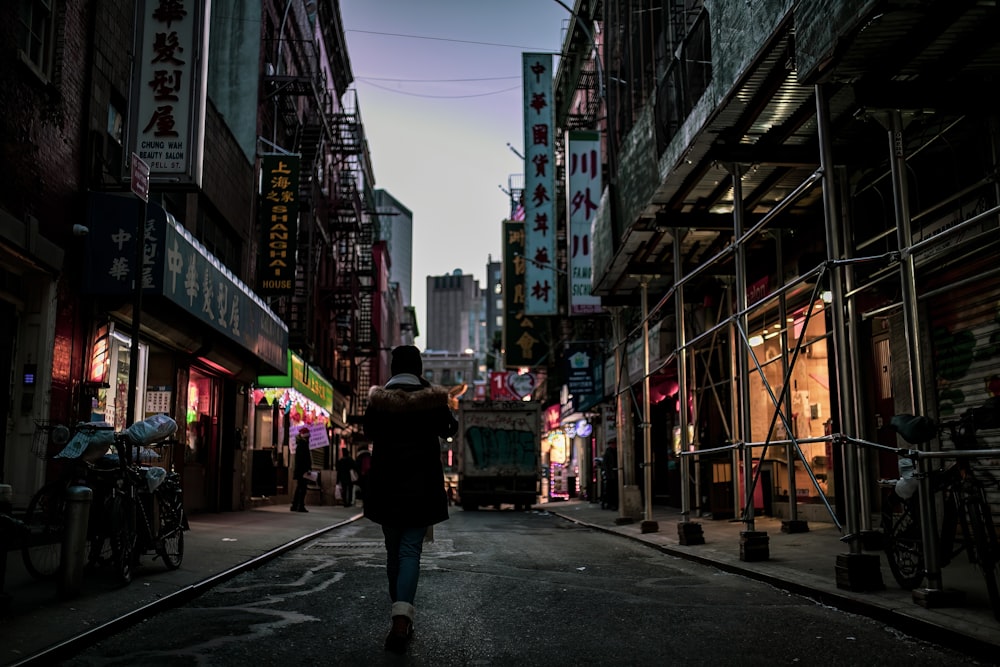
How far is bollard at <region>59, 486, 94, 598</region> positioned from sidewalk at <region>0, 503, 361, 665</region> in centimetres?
11

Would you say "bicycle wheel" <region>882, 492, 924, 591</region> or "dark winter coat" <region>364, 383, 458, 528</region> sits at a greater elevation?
"dark winter coat" <region>364, 383, 458, 528</region>

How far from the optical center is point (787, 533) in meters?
12.7

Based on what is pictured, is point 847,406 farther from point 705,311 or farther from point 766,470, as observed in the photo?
point 705,311

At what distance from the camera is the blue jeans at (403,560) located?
5551 millimetres

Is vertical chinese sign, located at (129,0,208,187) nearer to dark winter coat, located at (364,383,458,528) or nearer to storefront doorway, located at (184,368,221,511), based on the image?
storefront doorway, located at (184,368,221,511)

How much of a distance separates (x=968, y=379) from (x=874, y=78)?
159 inches

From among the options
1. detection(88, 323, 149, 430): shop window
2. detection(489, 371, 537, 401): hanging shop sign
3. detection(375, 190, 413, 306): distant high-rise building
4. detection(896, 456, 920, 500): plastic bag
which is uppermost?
detection(375, 190, 413, 306): distant high-rise building

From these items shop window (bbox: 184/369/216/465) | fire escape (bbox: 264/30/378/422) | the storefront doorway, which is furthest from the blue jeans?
fire escape (bbox: 264/30/378/422)

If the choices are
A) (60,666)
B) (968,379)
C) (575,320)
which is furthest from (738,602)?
(575,320)

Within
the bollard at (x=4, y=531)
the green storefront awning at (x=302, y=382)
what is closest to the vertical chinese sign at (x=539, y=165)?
the green storefront awning at (x=302, y=382)

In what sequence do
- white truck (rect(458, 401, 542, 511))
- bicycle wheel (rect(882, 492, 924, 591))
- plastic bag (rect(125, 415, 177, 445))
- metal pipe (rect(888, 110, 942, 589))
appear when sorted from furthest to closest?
white truck (rect(458, 401, 542, 511)) < plastic bag (rect(125, 415, 177, 445)) < bicycle wheel (rect(882, 492, 924, 591)) < metal pipe (rect(888, 110, 942, 589))

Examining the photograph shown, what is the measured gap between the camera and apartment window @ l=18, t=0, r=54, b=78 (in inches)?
392

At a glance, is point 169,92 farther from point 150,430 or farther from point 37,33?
point 150,430

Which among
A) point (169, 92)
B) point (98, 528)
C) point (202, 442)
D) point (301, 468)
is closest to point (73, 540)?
point (98, 528)
